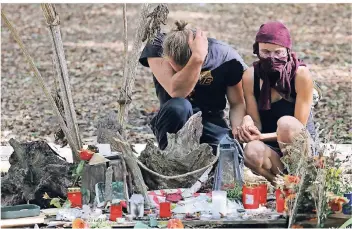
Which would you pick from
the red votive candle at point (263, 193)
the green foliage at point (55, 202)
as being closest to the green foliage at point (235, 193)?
the red votive candle at point (263, 193)

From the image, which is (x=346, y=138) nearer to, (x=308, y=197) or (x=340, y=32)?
(x=308, y=197)

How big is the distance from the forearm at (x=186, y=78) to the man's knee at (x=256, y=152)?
19.3 inches

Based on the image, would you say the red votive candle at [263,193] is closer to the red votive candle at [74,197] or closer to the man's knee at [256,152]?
the man's knee at [256,152]

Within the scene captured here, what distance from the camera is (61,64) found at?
475 centimetres

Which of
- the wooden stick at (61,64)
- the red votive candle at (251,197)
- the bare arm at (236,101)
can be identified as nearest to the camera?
the red votive candle at (251,197)

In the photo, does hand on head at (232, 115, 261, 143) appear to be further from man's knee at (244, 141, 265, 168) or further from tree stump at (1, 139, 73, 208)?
tree stump at (1, 139, 73, 208)

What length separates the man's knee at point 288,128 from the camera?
15.1 ft

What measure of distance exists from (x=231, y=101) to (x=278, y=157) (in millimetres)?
507

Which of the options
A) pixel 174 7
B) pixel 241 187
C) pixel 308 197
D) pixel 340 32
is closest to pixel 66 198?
pixel 241 187

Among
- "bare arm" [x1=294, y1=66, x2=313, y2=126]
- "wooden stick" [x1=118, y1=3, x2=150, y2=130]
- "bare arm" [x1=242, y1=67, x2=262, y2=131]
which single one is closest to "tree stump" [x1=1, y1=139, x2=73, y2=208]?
"wooden stick" [x1=118, y1=3, x2=150, y2=130]

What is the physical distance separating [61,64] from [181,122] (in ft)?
2.62

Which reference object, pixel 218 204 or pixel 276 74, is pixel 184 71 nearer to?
pixel 276 74

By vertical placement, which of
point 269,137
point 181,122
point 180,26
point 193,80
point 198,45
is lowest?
point 269,137

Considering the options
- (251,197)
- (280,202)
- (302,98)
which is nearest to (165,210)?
(251,197)
